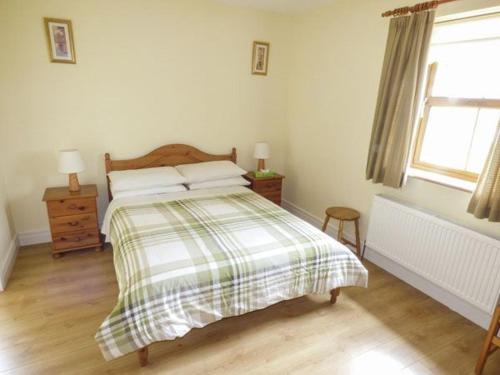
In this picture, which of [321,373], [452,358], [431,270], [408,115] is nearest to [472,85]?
[408,115]

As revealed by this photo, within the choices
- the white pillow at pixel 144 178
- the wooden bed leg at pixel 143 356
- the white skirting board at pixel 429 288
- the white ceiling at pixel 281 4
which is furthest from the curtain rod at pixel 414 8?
the wooden bed leg at pixel 143 356

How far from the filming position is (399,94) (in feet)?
7.82

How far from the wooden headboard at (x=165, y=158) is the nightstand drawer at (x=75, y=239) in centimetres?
45

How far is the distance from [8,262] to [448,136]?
3.77 meters

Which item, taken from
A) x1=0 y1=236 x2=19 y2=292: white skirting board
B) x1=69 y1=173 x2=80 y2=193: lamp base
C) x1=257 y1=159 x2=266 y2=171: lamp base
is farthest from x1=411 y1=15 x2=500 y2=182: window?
x1=0 y1=236 x2=19 y2=292: white skirting board

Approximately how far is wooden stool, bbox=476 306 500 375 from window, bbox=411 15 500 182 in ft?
3.37

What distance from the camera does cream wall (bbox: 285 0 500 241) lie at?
2.46 metres

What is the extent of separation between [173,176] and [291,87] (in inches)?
75.4

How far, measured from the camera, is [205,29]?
3.23 m

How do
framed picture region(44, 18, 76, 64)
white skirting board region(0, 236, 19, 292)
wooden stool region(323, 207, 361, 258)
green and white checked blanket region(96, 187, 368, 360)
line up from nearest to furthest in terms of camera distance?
green and white checked blanket region(96, 187, 368, 360) < white skirting board region(0, 236, 19, 292) < framed picture region(44, 18, 76, 64) < wooden stool region(323, 207, 361, 258)

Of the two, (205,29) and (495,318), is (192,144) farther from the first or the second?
(495,318)

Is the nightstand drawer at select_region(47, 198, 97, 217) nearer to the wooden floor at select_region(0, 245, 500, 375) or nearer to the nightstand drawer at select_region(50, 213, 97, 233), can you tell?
the nightstand drawer at select_region(50, 213, 97, 233)

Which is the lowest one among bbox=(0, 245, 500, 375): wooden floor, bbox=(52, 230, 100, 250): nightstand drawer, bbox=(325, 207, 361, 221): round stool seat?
bbox=(0, 245, 500, 375): wooden floor

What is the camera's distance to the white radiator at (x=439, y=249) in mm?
1974
